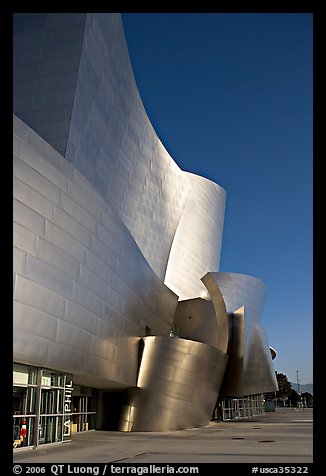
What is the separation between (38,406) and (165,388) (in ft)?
31.4

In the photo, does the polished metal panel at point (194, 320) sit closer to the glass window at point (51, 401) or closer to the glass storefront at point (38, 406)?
the glass storefront at point (38, 406)

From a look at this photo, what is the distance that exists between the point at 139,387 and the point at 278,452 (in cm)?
1155

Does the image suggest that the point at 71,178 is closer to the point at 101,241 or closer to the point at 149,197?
the point at 101,241

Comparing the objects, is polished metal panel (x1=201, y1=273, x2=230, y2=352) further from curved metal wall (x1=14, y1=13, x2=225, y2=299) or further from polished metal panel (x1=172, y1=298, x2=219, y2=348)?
curved metal wall (x1=14, y1=13, x2=225, y2=299)

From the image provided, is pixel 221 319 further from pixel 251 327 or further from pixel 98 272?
pixel 98 272

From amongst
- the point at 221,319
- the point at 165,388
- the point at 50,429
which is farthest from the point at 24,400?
the point at 221,319

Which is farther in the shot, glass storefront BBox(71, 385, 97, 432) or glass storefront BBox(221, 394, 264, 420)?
glass storefront BBox(221, 394, 264, 420)

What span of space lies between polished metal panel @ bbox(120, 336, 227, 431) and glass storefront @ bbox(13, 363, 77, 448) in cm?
642

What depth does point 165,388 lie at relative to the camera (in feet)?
78.5

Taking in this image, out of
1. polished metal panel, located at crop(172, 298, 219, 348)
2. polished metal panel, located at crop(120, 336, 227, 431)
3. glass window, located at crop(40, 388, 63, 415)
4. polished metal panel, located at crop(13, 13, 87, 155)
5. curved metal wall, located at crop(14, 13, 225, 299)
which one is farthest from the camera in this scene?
polished metal panel, located at crop(172, 298, 219, 348)

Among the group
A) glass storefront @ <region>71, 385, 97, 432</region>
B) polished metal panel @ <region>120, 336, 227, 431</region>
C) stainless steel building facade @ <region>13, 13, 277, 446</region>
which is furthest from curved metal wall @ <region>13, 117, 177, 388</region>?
glass storefront @ <region>71, 385, 97, 432</region>

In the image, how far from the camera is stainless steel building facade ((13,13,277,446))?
48.1 ft

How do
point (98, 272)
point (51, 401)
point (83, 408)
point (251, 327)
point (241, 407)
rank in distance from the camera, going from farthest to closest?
point (241, 407)
point (251, 327)
point (83, 408)
point (98, 272)
point (51, 401)

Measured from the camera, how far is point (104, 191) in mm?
25234
